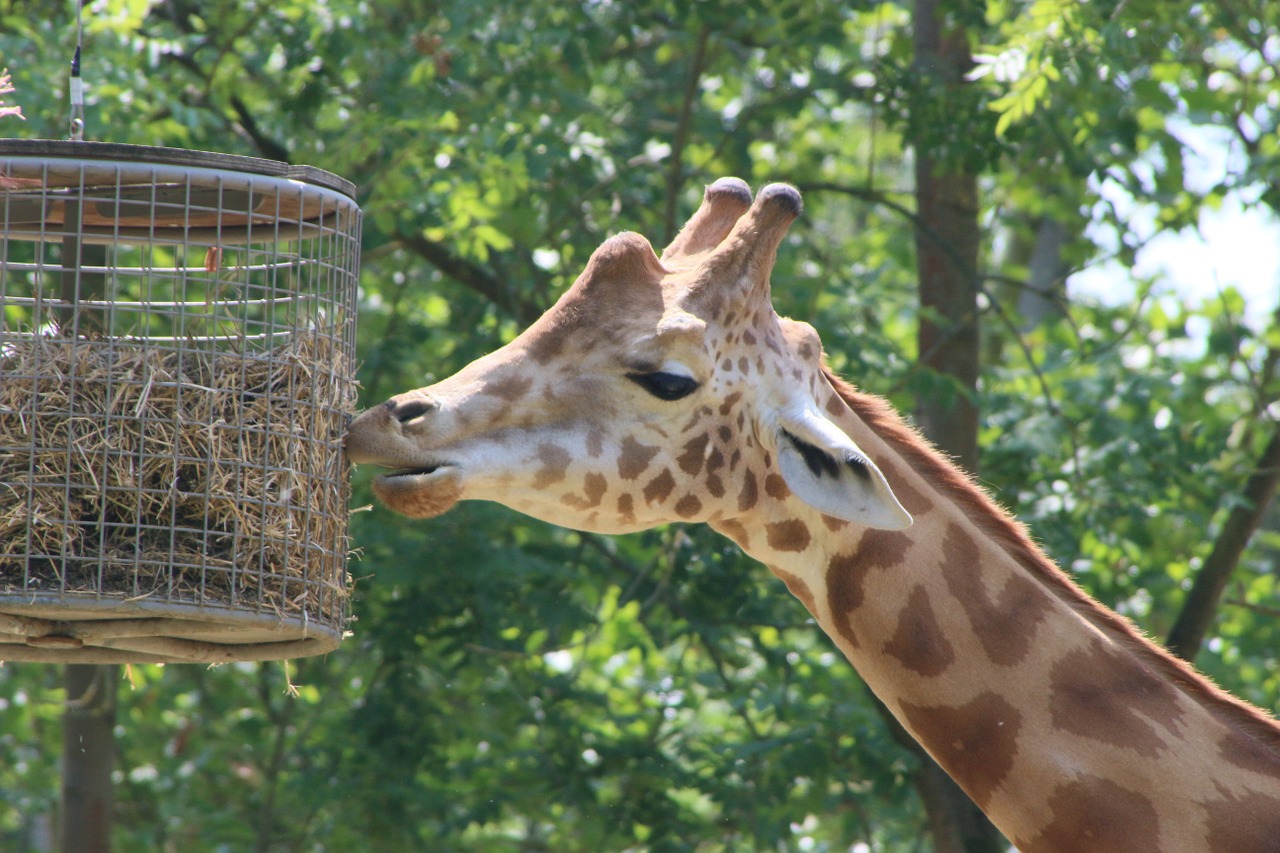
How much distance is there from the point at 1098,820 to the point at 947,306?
221 inches

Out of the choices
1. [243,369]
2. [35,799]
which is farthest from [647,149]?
[243,369]

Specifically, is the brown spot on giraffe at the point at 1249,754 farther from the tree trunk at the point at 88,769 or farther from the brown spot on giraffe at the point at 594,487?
the tree trunk at the point at 88,769

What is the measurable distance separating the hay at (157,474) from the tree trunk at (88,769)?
222 inches

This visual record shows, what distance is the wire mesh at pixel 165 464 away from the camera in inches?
150

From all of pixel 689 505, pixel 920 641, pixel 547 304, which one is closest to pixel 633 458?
pixel 689 505

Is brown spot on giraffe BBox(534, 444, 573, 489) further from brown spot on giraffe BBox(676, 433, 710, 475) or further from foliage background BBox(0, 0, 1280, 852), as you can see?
foliage background BBox(0, 0, 1280, 852)

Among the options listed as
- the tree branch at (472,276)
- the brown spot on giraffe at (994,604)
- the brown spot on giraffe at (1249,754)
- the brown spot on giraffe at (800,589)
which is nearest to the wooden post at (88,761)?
the tree branch at (472,276)

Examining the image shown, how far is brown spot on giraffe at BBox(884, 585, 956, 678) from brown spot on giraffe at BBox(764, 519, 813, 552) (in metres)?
0.34

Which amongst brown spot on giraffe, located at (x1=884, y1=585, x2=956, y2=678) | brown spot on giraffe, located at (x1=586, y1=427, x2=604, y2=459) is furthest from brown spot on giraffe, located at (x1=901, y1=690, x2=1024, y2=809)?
brown spot on giraffe, located at (x1=586, y1=427, x2=604, y2=459)

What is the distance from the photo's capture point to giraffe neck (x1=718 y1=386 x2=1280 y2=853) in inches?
169

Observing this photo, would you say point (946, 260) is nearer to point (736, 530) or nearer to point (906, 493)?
point (906, 493)

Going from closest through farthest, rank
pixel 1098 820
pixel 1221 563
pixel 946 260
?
1. pixel 1098 820
2. pixel 1221 563
3. pixel 946 260

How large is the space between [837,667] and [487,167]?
4.22 m

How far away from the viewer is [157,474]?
3961 millimetres
